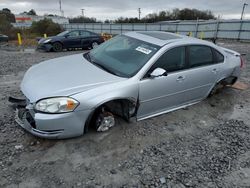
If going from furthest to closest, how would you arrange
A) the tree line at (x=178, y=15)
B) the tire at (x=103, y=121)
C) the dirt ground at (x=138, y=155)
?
the tree line at (x=178, y=15) < the tire at (x=103, y=121) < the dirt ground at (x=138, y=155)

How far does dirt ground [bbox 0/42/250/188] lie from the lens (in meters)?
2.39

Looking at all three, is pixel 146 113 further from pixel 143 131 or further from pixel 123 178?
pixel 123 178

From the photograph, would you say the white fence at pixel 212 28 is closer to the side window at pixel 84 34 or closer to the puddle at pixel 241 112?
the side window at pixel 84 34

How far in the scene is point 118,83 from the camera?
2.94m

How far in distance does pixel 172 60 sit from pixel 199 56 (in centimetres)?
73

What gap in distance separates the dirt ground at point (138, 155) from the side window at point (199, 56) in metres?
1.03

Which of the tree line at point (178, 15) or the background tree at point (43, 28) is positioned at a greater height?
the tree line at point (178, 15)

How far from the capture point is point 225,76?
4.46 metres

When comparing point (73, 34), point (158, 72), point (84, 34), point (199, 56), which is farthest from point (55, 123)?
point (84, 34)

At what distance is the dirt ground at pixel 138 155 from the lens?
2.39 meters

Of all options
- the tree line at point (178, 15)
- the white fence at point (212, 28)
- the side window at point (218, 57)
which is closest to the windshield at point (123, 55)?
the side window at point (218, 57)

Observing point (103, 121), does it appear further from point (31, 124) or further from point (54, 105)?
point (31, 124)

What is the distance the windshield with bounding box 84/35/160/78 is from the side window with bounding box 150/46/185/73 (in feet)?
0.56

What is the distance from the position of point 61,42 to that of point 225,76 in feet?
31.7
